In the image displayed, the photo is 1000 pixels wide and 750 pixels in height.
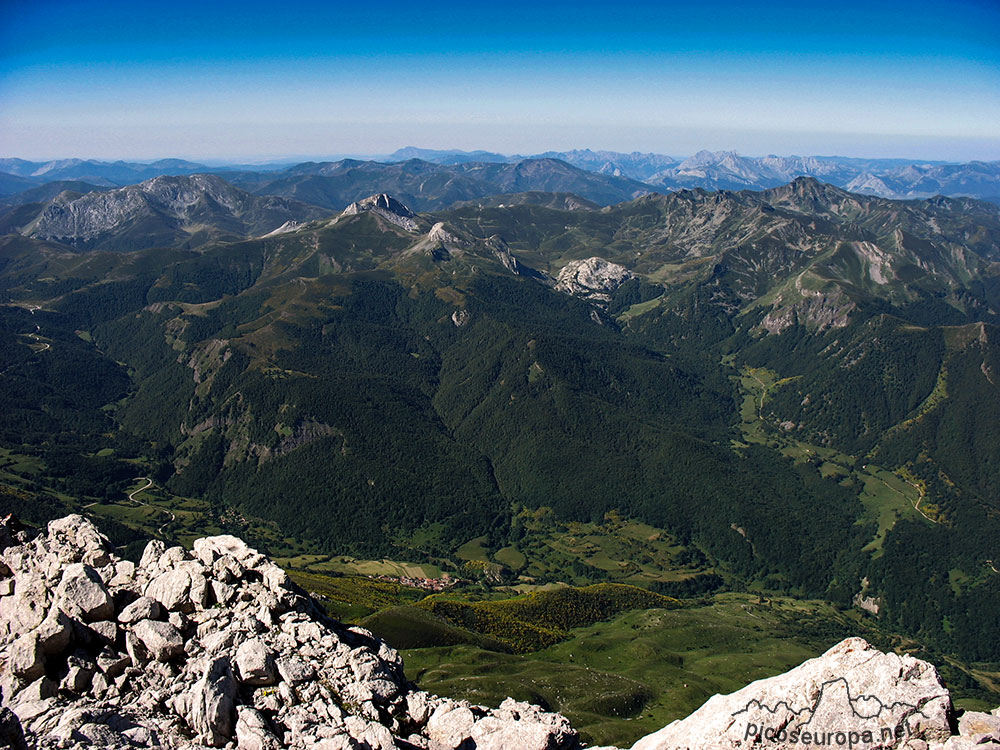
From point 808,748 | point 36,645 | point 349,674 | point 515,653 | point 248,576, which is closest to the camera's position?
point 808,748

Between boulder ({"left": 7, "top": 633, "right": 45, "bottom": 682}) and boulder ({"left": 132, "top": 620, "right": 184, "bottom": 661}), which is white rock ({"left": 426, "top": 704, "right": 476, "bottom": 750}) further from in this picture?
boulder ({"left": 7, "top": 633, "right": 45, "bottom": 682})

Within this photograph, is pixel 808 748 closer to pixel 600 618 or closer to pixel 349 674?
pixel 349 674

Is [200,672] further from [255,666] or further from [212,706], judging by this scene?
[212,706]

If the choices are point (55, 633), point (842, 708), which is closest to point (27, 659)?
point (55, 633)

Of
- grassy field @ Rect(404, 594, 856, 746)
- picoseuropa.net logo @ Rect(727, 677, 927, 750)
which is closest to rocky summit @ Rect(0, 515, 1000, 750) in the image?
picoseuropa.net logo @ Rect(727, 677, 927, 750)

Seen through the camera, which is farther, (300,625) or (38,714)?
(300,625)

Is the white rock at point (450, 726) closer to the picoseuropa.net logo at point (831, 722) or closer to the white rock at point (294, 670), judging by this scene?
the white rock at point (294, 670)

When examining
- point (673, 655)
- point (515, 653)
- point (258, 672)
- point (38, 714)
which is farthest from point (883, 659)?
point (673, 655)

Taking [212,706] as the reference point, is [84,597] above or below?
above
